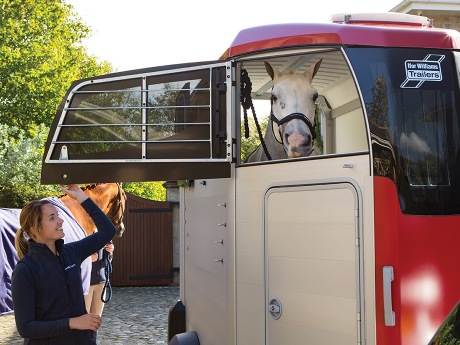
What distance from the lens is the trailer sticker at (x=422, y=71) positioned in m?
4.62

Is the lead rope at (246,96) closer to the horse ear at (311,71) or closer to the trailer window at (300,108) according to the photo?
the trailer window at (300,108)

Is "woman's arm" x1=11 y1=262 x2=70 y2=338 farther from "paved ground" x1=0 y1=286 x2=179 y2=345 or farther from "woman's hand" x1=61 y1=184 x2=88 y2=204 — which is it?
"paved ground" x1=0 y1=286 x2=179 y2=345

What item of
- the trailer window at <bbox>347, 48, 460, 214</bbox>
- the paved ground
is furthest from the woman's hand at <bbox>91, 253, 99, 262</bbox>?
the trailer window at <bbox>347, 48, 460, 214</bbox>

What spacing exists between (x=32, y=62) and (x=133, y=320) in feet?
69.3

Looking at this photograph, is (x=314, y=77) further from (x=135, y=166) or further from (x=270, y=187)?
(x=135, y=166)

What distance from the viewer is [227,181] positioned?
539cm

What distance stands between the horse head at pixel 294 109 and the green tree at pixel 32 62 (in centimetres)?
2718

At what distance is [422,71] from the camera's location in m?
4.66

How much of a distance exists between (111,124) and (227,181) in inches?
36.3

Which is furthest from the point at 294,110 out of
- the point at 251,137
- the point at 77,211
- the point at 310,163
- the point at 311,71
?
the point at 77,211

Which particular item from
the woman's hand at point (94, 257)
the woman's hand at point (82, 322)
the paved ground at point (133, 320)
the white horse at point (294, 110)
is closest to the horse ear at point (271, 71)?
the white horse at point (294, 110)

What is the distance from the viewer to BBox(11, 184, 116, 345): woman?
13.2 ft

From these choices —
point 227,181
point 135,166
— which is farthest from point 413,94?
point 135,166

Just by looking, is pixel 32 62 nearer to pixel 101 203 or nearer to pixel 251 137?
pixel 101 203
